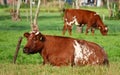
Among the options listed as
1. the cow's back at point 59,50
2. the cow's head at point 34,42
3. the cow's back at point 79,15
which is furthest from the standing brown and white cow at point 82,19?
the cow's head at point 34,42

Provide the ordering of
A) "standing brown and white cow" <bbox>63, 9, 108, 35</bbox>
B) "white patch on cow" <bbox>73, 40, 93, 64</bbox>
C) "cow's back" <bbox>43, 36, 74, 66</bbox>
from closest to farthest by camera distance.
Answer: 1. "cow's back" <bbox>43, 36, 74, 66</bbox>
2. "white patch on cow" <bbox>73, 40, 93, 64</bbox>
3. "standing brown and white cow" <bbox>63, 9, 108, 35</bbox>

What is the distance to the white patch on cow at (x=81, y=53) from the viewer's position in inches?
539

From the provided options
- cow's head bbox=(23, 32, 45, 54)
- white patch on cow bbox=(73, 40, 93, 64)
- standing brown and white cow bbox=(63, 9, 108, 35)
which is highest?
cow's head bbox=(23, 32, 45, 54)

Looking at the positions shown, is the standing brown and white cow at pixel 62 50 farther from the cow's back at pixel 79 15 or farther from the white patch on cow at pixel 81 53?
the cow's back at pixel 79 15

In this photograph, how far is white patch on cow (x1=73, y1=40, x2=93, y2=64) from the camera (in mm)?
13695

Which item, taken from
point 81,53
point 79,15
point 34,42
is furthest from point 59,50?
point 79,15

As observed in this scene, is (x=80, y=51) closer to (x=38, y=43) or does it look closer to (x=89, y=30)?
(x=38, y=43)

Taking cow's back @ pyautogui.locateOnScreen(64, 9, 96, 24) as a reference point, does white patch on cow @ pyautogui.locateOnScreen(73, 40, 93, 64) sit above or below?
above

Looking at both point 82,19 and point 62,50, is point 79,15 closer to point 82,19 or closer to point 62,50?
point 82,19

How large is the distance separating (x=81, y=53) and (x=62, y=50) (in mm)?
523

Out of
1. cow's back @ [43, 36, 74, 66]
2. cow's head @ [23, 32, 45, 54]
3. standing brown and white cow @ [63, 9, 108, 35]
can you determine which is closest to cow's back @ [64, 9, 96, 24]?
standing brown and white cow @ [63, 9, 108, 35]

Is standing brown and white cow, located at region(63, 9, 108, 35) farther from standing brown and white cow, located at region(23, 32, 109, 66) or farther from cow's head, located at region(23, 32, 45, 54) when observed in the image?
cow's head, located at region(23, 32, 45, 54)

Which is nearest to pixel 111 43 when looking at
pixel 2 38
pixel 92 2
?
pixel 2 38

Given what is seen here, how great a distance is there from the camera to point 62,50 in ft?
45.2
